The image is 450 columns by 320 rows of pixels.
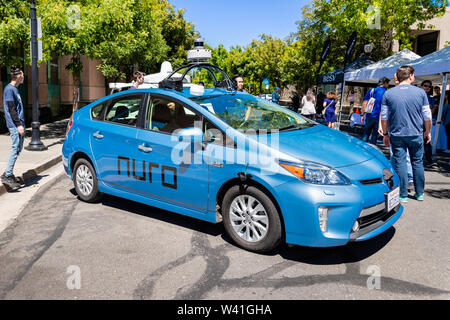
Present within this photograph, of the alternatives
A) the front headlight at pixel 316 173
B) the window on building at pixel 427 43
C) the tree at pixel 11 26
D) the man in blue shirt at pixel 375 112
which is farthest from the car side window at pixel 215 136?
the window on building at pixel 427 43

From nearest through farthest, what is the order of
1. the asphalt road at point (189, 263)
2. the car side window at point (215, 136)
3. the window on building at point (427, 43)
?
1. the asphalt road at point (189, 263)
2. the car side window at point (215, 136)
3. the window on building at point (427, 43)

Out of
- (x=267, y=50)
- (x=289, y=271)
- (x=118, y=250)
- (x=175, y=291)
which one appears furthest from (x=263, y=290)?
(x=267, y=50)

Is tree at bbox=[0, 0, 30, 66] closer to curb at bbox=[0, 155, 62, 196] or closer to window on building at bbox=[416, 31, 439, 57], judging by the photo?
curb at bbox=[0, 155, 62, 196]

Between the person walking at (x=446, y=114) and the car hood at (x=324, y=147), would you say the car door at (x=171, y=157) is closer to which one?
the car hood at (x=324, y=147)

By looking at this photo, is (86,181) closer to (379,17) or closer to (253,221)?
(253,221)

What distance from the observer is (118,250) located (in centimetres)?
399

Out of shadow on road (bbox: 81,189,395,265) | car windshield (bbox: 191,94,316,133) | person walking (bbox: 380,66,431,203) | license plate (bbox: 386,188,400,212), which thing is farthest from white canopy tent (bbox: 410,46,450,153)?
license plate (bbox: 386,188,400,212)

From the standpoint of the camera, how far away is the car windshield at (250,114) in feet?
14.0

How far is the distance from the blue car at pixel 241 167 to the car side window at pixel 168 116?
0.04 ft

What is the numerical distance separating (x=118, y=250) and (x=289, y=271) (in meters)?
1.65

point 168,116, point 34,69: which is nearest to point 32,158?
point 34,69

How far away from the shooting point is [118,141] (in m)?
4.86
